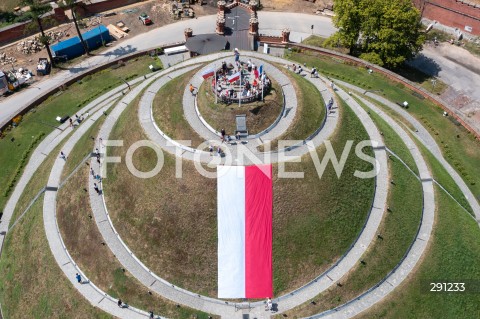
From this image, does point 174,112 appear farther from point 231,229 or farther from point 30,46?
point 30,46

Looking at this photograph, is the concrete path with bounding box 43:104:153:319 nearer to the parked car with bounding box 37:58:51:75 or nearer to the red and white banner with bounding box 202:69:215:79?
the parked car with bounding box 37:58:51:75

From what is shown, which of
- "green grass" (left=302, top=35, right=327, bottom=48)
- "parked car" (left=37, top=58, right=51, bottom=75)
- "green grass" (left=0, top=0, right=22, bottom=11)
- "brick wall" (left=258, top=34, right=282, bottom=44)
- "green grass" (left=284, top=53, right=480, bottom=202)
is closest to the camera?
"green grass" (left=284, top=53, right=480, bottom=202)

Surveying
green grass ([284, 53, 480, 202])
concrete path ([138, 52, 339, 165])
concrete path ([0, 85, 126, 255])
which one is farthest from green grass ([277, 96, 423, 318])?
concrete path ([0, 85, 126, 255])

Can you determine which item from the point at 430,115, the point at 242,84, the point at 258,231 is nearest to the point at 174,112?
the point at 242,84

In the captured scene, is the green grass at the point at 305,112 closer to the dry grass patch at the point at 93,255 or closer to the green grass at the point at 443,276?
the green grass at the point at 443,276

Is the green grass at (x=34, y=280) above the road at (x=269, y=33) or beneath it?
beneath

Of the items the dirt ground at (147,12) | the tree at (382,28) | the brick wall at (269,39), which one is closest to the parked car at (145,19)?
the dirt ground at (147,12)

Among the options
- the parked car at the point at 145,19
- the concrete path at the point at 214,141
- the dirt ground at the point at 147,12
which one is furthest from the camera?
the parked car at the point at 145,19
